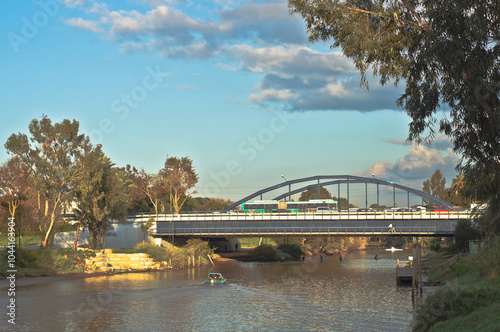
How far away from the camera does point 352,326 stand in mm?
33031

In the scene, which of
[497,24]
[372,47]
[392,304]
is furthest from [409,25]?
[392,304]

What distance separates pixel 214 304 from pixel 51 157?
114ft

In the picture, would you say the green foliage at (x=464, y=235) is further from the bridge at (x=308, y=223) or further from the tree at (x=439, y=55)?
the tree at (x=439, y=55)

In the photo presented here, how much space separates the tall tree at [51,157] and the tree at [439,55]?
45.2 m

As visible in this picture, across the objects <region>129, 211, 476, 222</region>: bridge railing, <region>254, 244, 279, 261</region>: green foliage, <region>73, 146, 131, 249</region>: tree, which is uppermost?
<region>73, 146, 131, 249</region>: tree

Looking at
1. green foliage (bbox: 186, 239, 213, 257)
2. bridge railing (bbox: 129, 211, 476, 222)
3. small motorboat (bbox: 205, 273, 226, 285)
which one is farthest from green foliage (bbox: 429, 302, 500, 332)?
green foliage (bbox: 186, 239, 213, 257)

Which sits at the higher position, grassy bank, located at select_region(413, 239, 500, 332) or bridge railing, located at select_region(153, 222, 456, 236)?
bridge railing, located at select_region(153, 222, 456, 236)

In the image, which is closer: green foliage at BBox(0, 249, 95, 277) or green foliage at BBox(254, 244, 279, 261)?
green foliage at BBox(0, 249, 95, 277)

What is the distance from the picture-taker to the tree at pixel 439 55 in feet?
83.6

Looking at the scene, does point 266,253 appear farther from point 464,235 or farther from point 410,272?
point 410,272

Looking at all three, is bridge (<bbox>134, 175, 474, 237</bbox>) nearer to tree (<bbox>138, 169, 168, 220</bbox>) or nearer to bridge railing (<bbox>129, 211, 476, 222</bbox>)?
bridge railing (<bbox>129, 211, 476, 222</bbox>)

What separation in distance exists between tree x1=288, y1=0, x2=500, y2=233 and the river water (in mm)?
11438

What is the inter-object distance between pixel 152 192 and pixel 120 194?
142ft

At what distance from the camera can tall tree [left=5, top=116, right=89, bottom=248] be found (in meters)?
65.8
